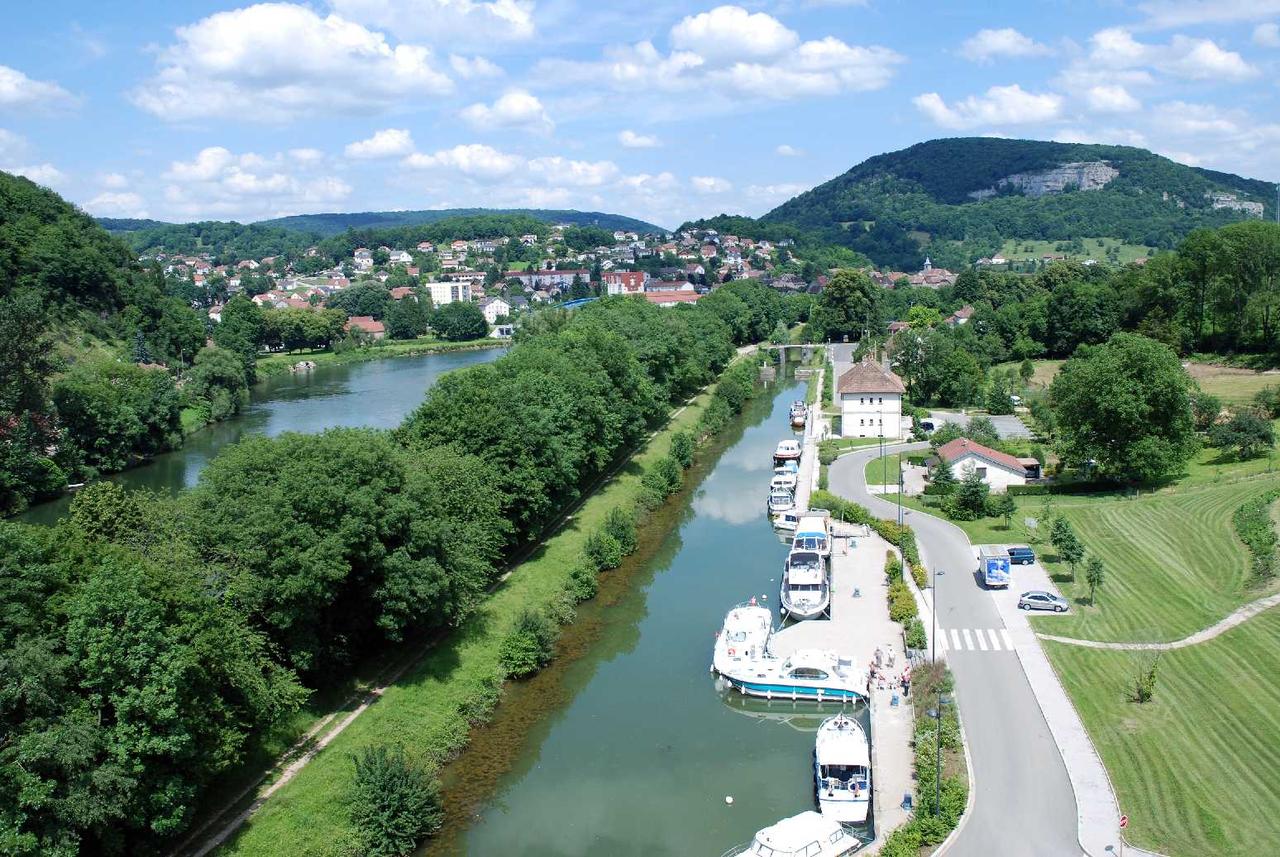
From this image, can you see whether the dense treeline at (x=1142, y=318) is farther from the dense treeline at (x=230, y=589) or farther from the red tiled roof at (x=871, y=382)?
the dense treeline at (x=230, y=589)

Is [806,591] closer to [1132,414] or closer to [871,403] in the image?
[1132,414]

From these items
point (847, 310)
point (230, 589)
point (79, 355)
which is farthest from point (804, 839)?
point (847, 310)

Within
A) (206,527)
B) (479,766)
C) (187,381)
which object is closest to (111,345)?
(187,381)

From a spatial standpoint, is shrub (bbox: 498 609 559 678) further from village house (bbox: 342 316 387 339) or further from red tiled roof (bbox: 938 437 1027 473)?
village house (bbox: 342 316 387 339)

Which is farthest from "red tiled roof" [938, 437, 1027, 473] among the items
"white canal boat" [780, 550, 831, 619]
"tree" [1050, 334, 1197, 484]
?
"white canal boat" [780, 550, 831, 619]

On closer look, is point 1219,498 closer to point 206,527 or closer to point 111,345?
point 206,527
